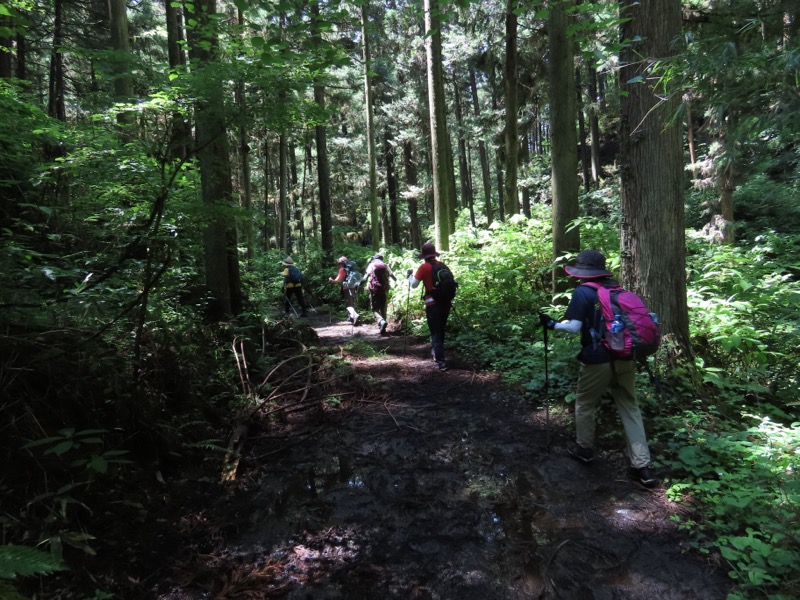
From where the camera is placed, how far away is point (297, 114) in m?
5.66

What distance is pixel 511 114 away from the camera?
13.2m

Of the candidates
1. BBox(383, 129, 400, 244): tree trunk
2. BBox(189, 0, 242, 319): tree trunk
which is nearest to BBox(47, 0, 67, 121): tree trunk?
BBox(189, 0, 242, 319): tree trunk

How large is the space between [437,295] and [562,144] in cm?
381

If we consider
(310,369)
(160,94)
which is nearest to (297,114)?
(160,94)

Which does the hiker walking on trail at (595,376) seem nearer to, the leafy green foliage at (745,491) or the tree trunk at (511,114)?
the leafy green foliage at (745,491)

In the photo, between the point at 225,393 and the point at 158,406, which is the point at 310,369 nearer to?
the point at 225,393

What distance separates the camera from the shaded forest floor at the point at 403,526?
106 inches

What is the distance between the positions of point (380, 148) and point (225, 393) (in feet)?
77.3

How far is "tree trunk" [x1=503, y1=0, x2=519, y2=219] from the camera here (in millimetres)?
12133

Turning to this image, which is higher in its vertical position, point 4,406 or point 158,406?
point 4,406

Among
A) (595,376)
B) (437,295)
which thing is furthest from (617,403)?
(437,295)

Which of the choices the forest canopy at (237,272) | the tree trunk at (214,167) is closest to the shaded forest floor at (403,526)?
the forest canopy at (237,272)

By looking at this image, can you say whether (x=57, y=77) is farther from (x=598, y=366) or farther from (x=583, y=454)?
(x=583, y=454)

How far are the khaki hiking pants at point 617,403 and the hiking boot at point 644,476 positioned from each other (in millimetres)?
41
